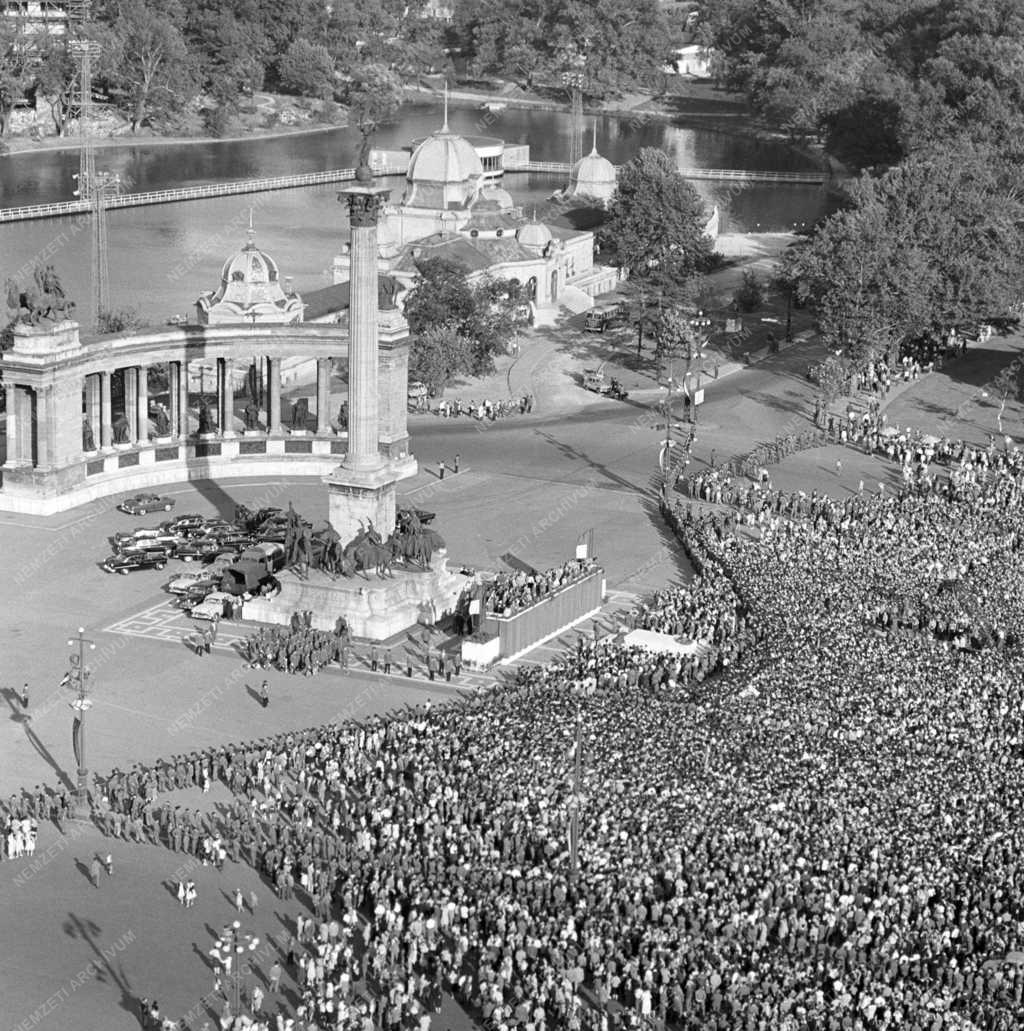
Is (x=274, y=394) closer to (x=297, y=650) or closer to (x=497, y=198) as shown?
(x=297, y=650)

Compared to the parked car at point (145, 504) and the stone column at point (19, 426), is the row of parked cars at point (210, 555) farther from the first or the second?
the stone column at point (19, 426)

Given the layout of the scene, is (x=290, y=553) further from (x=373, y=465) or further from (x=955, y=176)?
(x=955, y=176)

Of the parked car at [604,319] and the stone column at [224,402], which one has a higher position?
the stone column at [224,402]

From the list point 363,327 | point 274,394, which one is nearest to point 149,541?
point 363,327

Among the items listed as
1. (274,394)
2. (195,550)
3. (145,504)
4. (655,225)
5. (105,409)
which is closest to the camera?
(195,550)

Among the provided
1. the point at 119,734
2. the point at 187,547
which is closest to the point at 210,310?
the point at 187,547

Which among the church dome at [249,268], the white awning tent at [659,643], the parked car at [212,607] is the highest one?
the church dome at [249,268]

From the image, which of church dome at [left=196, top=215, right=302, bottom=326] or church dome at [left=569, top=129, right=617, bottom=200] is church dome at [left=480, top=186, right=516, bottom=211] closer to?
church dome at [left=569, top=129, right=617, bottom=200]

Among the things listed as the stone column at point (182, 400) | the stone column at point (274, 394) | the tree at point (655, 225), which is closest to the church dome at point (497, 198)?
the tree at point (655, 225)
